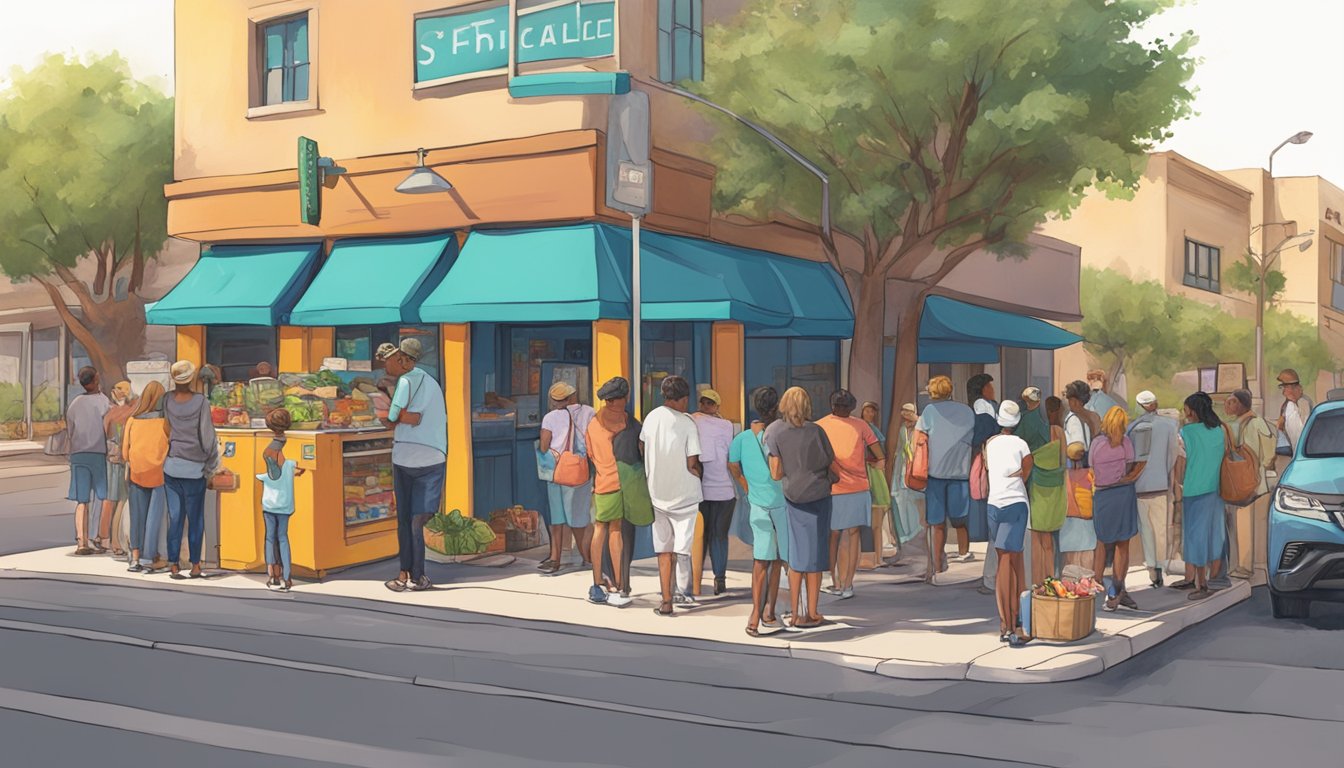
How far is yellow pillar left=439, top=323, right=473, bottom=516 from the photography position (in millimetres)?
15125

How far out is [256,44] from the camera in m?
18.3

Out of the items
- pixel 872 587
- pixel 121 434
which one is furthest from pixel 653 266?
pixel 121 434

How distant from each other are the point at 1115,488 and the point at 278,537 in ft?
24.0

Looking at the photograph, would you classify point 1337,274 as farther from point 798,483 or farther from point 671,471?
point 798,483

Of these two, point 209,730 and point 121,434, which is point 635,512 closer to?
point 209,730

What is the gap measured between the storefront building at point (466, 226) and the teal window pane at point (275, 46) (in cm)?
3

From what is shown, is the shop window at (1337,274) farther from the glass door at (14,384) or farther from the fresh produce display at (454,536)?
the fresh produce display at (454,536)

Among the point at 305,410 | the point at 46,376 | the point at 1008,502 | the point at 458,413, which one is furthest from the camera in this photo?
the point at 46,376

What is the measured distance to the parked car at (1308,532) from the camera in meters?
10.1

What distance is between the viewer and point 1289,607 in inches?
418

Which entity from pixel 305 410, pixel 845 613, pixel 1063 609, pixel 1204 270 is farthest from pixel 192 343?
pixel 1204 270

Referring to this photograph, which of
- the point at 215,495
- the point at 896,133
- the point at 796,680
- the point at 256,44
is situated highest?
the point at 256,44

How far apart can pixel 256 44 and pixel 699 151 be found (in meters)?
6.71

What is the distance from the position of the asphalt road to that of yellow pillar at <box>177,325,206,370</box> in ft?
27.1
